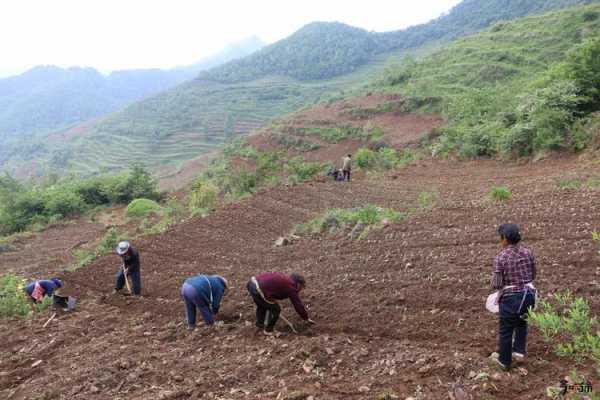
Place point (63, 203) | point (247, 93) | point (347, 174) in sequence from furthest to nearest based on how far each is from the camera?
point (247, 93) < point (63, 203) < point (347, 174)

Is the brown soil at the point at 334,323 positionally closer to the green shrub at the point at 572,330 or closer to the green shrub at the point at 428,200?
the green shrub at the point at 572,330

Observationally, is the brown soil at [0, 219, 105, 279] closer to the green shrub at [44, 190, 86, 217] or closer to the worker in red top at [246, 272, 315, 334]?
the green shrub at [44, 190, 86, 217]

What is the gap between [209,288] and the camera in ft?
19.2

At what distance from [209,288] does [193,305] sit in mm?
304

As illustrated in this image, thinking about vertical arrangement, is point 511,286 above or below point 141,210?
above

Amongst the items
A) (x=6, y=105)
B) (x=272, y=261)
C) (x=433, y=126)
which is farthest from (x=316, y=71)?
(x=6, y=105)

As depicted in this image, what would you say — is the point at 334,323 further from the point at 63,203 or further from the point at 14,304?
the point at 63,203

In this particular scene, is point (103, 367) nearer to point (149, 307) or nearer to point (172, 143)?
point (149, 307)

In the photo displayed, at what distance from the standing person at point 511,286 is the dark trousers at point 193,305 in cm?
351

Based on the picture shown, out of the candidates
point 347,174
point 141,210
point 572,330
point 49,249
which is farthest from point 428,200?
point 141,210

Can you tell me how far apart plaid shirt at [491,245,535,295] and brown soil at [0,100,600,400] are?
0.70m

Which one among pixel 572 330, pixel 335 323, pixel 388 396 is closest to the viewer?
pixel 572 330

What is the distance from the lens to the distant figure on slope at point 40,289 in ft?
25.0

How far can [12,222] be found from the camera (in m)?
21.2
